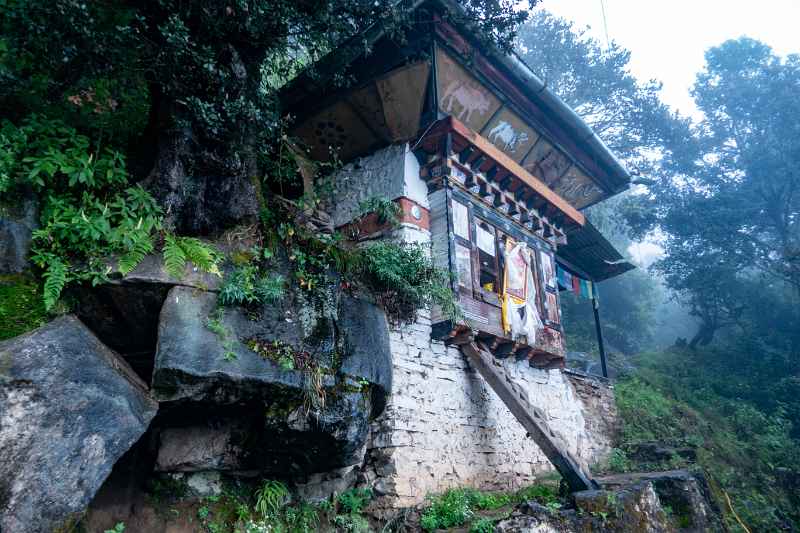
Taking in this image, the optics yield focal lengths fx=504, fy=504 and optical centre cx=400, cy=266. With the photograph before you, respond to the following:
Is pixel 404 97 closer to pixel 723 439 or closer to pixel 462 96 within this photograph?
pixel 462 96

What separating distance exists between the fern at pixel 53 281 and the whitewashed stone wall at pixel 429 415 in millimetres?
3896

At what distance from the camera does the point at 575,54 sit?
803 inches

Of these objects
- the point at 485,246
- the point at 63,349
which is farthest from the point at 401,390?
the point at 63,349

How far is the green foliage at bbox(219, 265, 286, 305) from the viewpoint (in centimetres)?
480

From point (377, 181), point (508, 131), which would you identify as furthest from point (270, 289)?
point (508, 131)

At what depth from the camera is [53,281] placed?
4.12m

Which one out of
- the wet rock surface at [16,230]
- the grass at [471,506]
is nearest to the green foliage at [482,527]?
the grass at [471,506]

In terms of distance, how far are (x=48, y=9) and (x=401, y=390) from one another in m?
5.53

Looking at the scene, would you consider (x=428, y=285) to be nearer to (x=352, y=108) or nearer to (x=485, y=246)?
(x=485, y=246)

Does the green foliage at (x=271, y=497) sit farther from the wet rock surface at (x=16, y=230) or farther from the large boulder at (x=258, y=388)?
the wet rock surface at (x=16, y=230)

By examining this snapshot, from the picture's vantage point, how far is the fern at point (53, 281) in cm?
405

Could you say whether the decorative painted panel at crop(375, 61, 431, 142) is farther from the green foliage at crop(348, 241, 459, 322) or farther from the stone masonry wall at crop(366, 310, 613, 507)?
the stone masonry wall at crop(366, 310, 613, 507)

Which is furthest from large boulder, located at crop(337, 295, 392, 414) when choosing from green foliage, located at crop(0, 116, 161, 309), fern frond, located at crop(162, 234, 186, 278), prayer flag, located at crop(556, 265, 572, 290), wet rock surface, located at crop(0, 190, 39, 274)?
prayer flag, located at crop(556, 265, 572, 290)

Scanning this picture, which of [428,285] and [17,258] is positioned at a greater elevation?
[428,285]
